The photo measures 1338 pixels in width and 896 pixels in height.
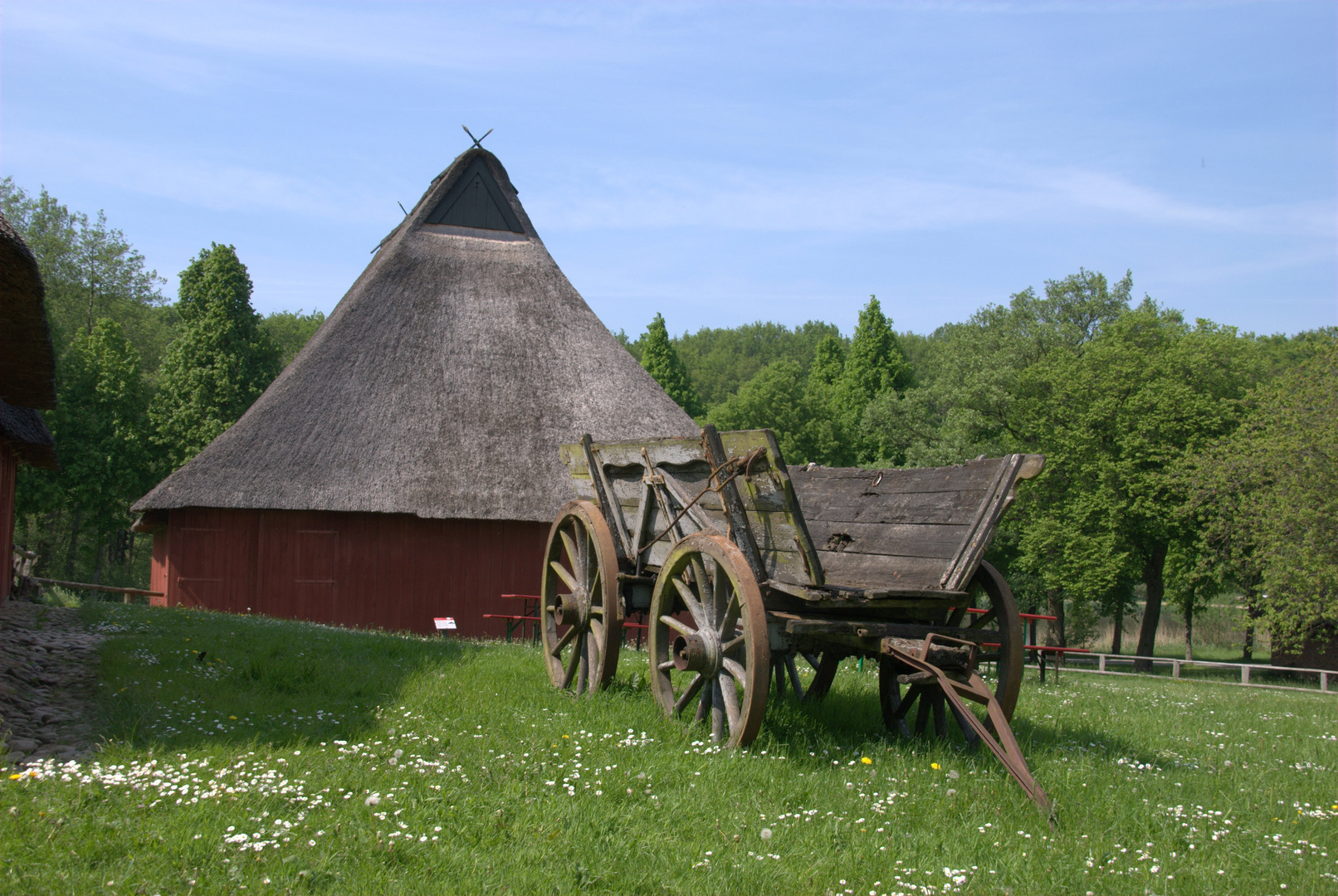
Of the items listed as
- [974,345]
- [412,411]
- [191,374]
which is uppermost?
[974,345]

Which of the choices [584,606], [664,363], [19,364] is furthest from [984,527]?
[664,363]

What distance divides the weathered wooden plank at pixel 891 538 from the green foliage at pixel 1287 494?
16155 millimetres

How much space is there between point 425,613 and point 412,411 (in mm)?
3332

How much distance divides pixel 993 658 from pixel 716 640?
6.27 feet

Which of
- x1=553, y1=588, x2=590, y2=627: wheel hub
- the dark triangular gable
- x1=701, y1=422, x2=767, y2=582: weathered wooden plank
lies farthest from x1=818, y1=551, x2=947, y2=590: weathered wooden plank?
the dark triangular gable

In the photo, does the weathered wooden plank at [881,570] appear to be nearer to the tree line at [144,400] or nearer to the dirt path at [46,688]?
the dirt path at [46,688]

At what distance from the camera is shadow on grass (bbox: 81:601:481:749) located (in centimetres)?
507

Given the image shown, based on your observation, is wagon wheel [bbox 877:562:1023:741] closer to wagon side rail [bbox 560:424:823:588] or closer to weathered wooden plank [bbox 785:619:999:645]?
weathered wooden plank [bbox 785:619:999:645]

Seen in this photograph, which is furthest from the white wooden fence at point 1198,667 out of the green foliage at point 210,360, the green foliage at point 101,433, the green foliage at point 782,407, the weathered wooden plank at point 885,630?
the green foliage at point 101,433

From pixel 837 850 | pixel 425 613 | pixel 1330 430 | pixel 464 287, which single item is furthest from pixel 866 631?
pixel 1330 430

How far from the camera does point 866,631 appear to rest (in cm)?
443

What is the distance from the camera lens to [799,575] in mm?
4559

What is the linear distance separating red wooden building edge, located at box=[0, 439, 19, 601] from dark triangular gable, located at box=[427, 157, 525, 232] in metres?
9.96

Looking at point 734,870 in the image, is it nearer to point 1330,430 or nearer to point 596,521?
point 596,521
